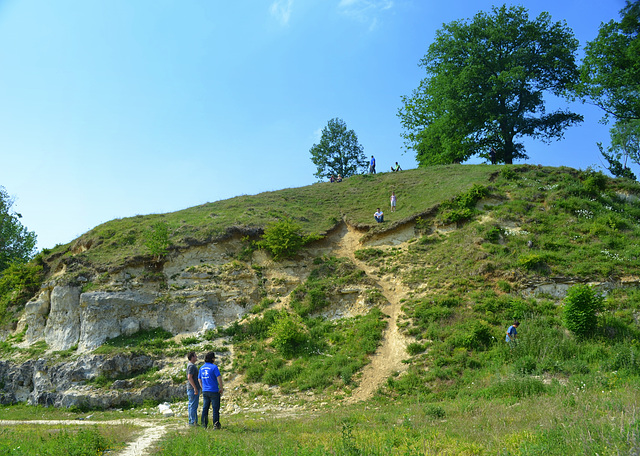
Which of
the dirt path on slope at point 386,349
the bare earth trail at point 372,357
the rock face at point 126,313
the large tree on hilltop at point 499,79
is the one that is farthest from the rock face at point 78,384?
the large tree on hilltop at point 499,79

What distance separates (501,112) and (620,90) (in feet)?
26.0

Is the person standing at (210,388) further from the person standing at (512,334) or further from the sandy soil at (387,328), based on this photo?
the person standing at (512,334)

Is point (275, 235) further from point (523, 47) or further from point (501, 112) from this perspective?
point (523, 47)

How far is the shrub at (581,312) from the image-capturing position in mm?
14500

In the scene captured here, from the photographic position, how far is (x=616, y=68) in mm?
29984

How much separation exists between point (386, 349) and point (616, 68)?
28.0 metres

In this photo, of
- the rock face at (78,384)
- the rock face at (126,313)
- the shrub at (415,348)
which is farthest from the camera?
the rock face at (126,313)

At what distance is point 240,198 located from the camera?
30719mm

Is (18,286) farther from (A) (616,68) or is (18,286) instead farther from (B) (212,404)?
(A) (616,68)

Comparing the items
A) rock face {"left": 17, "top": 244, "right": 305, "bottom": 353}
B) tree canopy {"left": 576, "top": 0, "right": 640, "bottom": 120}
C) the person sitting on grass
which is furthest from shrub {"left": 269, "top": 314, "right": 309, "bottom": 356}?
tree canopy {"left": 576, "top": 0, "right": 640, "bottom": 120}

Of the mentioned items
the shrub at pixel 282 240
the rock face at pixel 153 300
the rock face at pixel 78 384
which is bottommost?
the rock face at pixel 78 384

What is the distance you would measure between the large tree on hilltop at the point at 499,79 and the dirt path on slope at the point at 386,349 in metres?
18.8

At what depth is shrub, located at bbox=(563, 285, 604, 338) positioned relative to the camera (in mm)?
14500

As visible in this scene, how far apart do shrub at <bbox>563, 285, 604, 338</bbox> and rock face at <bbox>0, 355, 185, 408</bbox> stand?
48.8 feet
